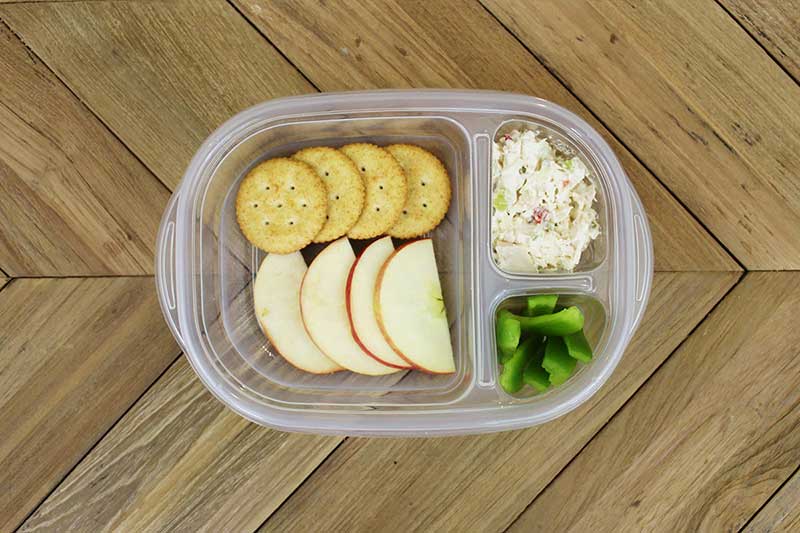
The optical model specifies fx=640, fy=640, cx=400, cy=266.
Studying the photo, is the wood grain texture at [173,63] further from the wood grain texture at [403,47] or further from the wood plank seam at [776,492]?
the wood plank seam at [776,492]

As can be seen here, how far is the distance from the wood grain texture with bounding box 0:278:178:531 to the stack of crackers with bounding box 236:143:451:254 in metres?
0.21

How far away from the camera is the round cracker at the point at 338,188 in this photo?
918 mm

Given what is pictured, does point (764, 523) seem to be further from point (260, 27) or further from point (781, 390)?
point (260, 27)

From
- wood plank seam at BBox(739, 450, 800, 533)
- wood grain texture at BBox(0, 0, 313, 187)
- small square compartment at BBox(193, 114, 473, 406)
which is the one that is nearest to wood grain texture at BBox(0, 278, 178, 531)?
small square compartment at BBox(193, 114, 473, 406)

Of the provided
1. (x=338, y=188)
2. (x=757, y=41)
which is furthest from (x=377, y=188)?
(x=757, y=41)

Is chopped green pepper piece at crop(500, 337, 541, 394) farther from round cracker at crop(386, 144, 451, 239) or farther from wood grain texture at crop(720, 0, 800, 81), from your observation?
wood grain texture at crop(720, 0, 800, 81)

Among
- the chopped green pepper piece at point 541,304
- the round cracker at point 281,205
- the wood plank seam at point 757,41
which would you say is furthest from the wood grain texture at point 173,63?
the wood plank seam at point 757,41

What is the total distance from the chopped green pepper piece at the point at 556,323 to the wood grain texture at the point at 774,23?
→ 523 mm

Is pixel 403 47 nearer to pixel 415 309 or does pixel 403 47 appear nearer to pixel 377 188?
pixel 377 188

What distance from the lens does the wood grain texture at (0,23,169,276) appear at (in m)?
0.97

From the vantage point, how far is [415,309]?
921mm

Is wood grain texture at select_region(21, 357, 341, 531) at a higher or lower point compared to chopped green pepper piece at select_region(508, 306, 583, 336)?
lower

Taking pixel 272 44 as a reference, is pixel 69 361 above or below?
below

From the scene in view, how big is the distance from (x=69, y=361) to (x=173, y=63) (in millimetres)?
481
